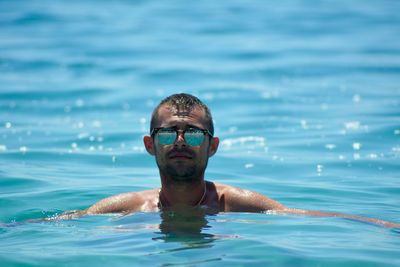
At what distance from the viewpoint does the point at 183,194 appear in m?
6.80

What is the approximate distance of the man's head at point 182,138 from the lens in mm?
6430

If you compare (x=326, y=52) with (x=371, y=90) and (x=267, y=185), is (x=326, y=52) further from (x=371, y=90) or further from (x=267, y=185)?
(x=267, y=185)

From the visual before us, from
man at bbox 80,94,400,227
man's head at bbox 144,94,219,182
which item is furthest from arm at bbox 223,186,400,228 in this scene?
man's head at bbox 144,94,219,182

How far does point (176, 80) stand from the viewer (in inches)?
651

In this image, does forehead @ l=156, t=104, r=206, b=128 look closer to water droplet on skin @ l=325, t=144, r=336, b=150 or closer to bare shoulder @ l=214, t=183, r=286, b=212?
bare shoulder @ l=214, t=183, r=286, b=212

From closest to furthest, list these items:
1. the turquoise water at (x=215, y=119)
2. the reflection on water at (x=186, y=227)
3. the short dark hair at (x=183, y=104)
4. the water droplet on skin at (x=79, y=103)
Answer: the reflection on water at (x=186, y=227)
the turquoise water at (x=215, y=119)
the short dark hair at (x=183, y=104)
the water droplet on skin at (x=79, y=103)

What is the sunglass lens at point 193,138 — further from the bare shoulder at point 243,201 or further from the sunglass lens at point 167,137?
the bare shoulder at point 243,201

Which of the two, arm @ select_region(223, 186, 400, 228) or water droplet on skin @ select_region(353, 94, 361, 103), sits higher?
water droplet on skin @ select_region(353, 94, 361, 103)

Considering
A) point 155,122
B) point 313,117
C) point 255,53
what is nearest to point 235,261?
point 155,122

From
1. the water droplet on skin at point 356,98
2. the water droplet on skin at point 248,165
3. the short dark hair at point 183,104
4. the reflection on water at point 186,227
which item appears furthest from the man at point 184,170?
the water droplet on skin at point 356,98

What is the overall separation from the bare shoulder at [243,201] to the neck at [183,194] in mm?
179

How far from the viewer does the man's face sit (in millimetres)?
6422

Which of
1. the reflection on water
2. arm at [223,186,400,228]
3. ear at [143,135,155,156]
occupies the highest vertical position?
ear at [143,135,155,156]

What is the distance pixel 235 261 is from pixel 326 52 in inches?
547
